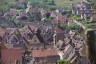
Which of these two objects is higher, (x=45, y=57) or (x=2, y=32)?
(x=45, y=57)

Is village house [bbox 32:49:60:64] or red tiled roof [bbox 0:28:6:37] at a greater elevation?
village house [bbox 32:49:60:64]

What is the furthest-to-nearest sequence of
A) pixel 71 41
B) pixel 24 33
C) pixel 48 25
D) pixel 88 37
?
pixel 48 25
pixel 24 33
pixel 71 41
pixel 88 37

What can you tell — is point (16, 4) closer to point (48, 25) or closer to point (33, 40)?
point (48, 25)

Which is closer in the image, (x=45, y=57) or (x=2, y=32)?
(x=45, y=57)

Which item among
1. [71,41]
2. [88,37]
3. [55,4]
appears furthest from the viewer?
[55,4]

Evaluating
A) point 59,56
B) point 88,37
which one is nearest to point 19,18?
point 59,56

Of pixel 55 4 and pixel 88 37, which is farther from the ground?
pixel 88 37

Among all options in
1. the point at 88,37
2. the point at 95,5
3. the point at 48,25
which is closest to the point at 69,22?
the point at 48,25

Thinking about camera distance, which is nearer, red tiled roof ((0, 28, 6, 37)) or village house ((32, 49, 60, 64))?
village house ((32, 49, 60, 64))

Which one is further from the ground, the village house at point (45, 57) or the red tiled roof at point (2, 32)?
the village house at point (45, 57)

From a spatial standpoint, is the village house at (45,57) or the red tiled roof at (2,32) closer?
the village house at (45,57)

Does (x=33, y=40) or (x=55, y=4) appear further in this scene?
(x=55, y=4)
